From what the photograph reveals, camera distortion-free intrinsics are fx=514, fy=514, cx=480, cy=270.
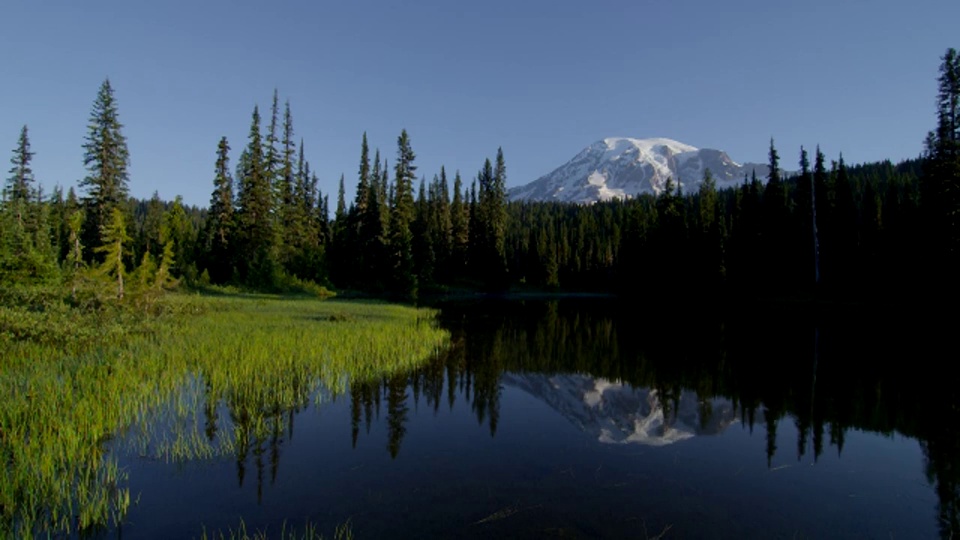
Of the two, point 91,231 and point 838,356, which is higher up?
point 91,231

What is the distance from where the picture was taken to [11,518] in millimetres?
6891

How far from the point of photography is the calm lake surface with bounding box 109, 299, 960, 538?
7.75 m

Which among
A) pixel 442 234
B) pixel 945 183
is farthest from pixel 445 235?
pixel 945 183

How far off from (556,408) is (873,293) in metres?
56.7

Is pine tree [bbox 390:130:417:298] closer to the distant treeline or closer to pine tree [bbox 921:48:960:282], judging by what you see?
the distant treeline

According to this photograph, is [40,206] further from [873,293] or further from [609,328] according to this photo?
[873,293]

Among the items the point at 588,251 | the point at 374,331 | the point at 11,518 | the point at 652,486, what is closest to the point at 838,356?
the point at 652,486

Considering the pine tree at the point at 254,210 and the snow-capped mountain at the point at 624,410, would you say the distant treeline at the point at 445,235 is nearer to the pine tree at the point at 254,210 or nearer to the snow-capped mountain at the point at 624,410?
the pine tree at the point at 254,210

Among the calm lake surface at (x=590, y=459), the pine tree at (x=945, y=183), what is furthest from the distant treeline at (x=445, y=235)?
the calm lake surface at (x=590, y=459)

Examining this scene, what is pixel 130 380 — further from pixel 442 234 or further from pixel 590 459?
pixel 442 234

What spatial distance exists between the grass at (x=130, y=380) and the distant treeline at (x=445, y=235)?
6.10 m

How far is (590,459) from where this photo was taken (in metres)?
10.7

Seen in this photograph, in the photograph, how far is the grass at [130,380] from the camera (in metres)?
7.81

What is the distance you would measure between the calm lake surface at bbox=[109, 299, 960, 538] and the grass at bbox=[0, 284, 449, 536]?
422 mm
